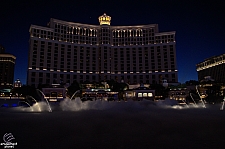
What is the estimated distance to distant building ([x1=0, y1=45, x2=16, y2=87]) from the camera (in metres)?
163

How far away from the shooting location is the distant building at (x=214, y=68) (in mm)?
130125

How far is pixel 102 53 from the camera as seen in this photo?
13462 centimetres

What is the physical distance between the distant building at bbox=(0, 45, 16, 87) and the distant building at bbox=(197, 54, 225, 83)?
17738cm

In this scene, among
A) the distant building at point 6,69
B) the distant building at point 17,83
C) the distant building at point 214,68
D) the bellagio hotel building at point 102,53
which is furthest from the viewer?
the distant building at point 6,69

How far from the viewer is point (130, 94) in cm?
8788

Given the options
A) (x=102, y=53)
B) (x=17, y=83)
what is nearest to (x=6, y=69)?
(x=17, y=83)

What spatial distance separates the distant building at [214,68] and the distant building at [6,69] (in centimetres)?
17738

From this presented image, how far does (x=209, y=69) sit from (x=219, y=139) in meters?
163

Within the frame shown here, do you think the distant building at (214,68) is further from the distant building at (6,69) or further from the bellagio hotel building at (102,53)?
the distant building at (6,69)

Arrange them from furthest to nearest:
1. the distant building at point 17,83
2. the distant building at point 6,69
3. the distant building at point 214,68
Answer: the distant building at point 6,69 → the distant building at point 17,83 → the distant building at point 214,68

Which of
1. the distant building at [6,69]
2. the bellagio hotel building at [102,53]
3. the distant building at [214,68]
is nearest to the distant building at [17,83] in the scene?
the bellagio hotel building at [102,53]

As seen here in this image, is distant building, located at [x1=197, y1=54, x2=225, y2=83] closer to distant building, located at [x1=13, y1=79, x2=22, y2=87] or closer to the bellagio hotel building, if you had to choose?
the bellagio hotel building

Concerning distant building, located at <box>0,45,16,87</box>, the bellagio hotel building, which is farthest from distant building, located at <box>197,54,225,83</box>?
distant building, located at <box>0,45,16,87</box>

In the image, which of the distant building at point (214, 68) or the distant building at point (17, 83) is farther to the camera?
the distant building at point (17, 83)
